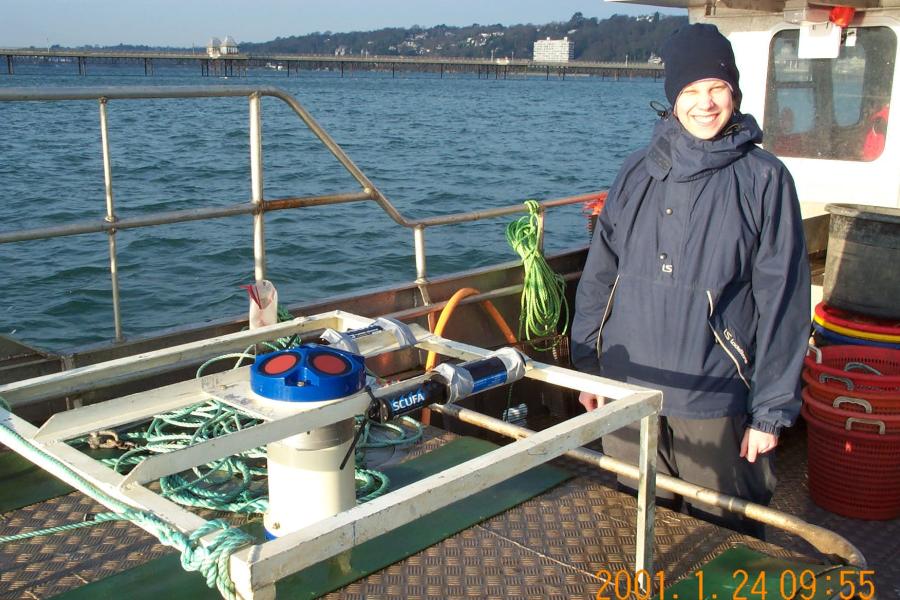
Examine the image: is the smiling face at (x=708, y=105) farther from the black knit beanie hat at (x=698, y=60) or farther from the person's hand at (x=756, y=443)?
the person's hand at (x=756, y=443)

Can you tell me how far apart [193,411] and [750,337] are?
1951 millimetres

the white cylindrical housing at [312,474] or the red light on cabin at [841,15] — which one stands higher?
the red light on cabin at [841,15]

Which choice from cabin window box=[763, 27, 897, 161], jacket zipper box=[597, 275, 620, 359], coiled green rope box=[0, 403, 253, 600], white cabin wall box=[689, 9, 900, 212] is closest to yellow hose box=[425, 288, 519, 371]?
jacket zipper box=[597, 275, 620, 359]

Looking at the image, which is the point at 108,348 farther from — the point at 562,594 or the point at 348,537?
the point at 348,537

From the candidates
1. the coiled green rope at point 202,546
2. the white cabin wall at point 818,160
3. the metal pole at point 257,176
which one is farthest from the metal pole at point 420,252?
the coiled green rope at point 202,546

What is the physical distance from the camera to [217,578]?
1536 mm

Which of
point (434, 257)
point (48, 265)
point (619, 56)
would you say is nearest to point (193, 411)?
point (434, 257)

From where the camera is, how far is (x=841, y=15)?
523 cm

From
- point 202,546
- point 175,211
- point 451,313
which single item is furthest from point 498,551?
point 451,313

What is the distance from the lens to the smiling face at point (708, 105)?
8.76 ft

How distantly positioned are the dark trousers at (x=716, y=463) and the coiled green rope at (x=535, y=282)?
1.98m
